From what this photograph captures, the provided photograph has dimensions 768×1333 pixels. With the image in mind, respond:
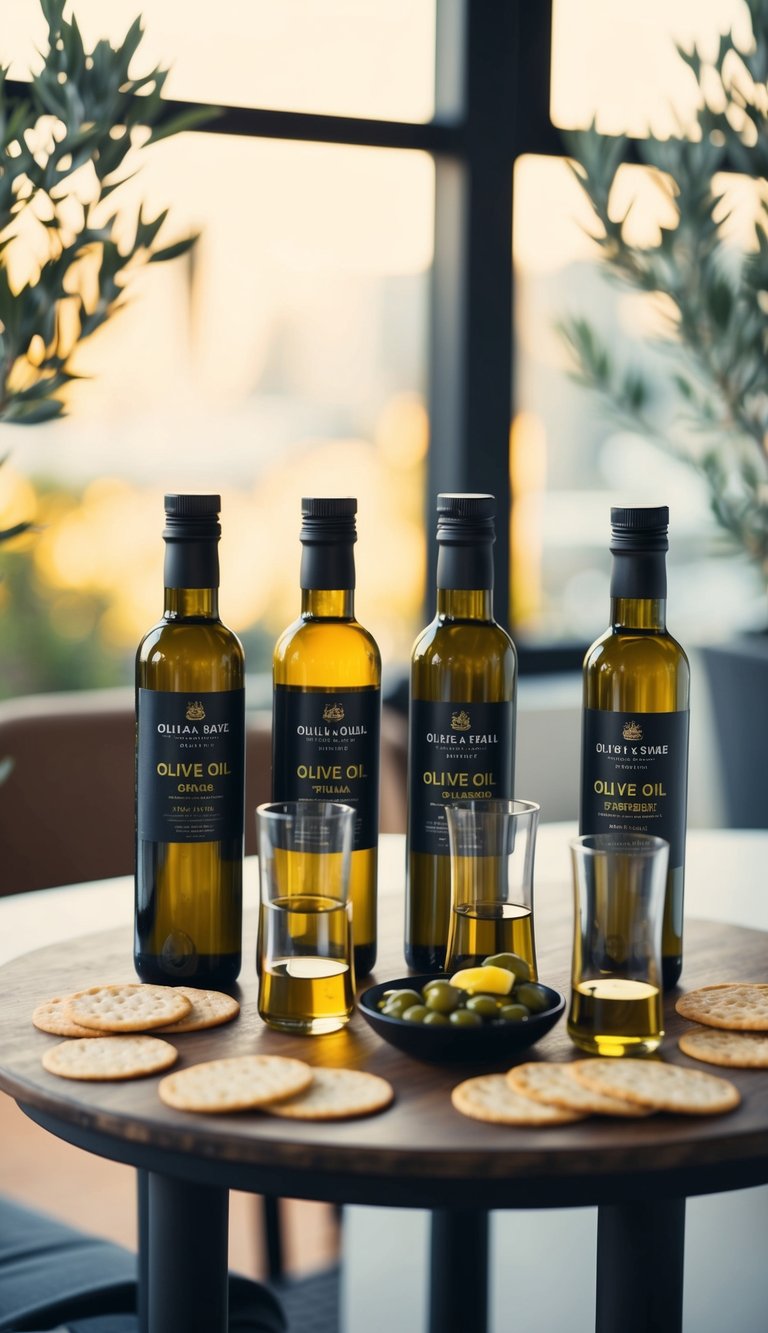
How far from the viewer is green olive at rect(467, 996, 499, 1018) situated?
964mm

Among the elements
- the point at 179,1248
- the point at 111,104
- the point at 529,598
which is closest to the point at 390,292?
the point at 529,598

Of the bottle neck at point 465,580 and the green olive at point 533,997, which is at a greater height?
the bottle neck at point 465,580

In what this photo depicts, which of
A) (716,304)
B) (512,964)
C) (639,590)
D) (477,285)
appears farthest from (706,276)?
(512,964)

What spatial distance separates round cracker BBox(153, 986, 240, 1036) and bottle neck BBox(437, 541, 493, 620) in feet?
1.11

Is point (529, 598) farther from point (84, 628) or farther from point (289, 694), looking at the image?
point (289, 694)

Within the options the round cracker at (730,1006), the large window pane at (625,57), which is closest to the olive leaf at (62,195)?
the round cracker at (730,1006)

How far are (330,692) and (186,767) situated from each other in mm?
123

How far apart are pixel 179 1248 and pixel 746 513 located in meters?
2.87

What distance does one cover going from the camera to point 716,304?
3357 mm

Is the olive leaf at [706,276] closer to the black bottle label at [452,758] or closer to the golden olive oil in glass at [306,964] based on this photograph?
the black bottle label at [452,758]

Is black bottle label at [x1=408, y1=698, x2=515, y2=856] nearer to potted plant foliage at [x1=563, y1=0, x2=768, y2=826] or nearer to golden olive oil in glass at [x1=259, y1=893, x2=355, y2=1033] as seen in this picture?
golden olive oil in glass at [x1=259, y1=893, x2=355, y2=1033]

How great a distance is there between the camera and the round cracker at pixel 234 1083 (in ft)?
2.92

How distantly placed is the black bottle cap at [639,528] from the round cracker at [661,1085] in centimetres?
38

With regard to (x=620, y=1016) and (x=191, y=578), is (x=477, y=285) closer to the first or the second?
(x=191, y=578)
